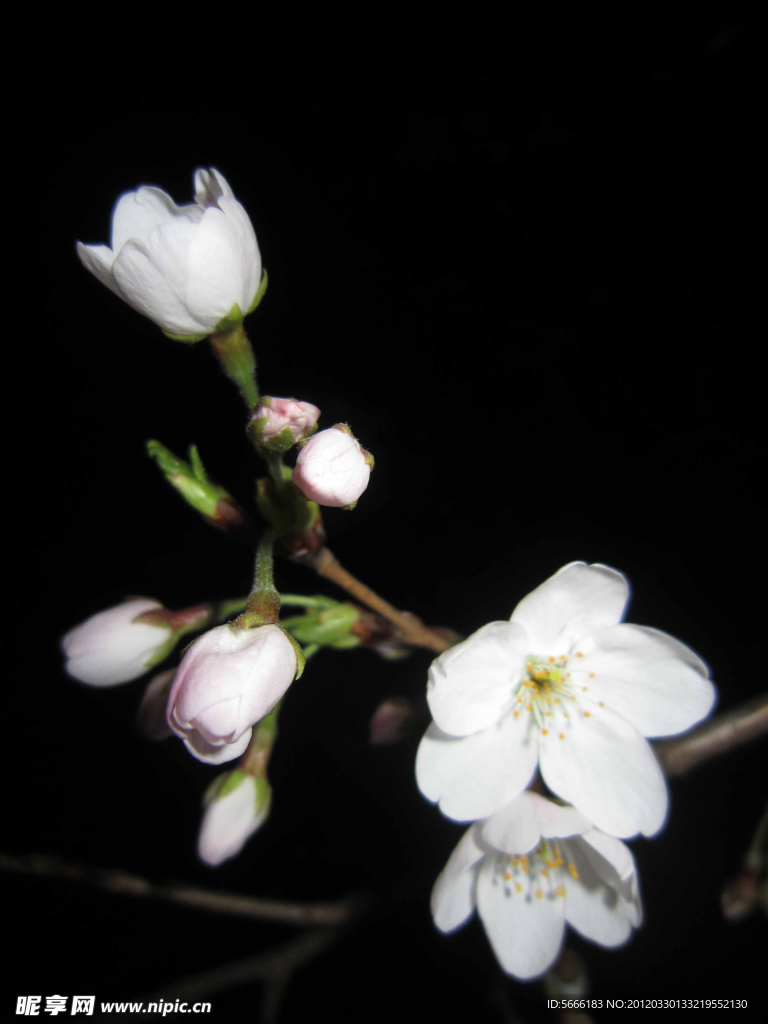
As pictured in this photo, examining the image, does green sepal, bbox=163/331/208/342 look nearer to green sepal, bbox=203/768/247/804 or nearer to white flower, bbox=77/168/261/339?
white flower, bbox=77/168/261/339

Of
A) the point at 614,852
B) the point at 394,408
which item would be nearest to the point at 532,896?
the point at 614,852

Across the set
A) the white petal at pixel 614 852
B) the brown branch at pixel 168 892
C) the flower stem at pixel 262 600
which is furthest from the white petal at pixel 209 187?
the brown branch at pixel 168 892

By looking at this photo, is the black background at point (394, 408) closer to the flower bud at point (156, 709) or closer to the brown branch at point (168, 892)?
the brown branch at point (168, 892)

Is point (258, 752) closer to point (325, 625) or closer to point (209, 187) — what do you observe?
point (325, 625)

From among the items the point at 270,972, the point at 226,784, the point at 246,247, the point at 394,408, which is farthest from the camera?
the point at 394,408

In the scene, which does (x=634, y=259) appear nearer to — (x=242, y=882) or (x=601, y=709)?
(x=601, y=709)

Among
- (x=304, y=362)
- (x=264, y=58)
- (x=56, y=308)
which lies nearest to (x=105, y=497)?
(x=56, y=308)
